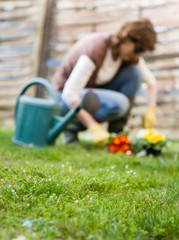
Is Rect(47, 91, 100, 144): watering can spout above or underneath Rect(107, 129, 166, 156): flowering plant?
above

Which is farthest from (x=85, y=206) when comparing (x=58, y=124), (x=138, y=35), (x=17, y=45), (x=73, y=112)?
(x=17, y=45)

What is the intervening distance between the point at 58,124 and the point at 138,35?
35.0 inches

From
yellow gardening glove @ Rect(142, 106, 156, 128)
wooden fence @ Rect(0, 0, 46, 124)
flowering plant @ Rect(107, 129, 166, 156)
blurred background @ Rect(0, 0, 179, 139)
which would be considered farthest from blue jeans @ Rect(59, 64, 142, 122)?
wooden fence @ Rect(0, 0, 46, 124)

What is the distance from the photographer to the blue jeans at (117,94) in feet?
8.32

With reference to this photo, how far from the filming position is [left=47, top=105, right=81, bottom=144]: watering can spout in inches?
84.4

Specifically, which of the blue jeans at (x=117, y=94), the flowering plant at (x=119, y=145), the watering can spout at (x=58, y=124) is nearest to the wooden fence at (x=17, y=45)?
the blue jeans at (x=117, y=94)

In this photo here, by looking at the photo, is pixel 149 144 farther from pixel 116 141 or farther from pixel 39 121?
pixel 39 121

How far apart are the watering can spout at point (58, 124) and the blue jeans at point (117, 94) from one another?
312 millimetres

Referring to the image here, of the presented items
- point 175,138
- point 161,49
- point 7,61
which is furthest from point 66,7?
point 175,138

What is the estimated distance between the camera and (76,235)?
75 cm

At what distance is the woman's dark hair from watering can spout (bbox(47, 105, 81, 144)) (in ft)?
2.09

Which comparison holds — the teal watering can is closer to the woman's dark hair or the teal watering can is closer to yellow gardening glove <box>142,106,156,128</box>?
the woman's dark hair

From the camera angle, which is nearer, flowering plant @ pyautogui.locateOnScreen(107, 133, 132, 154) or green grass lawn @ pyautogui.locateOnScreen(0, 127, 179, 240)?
green grass lawn @ pyautogui.locateOnScreen(0, 127, 179, 240)

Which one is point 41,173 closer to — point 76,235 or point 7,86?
point 76,235
